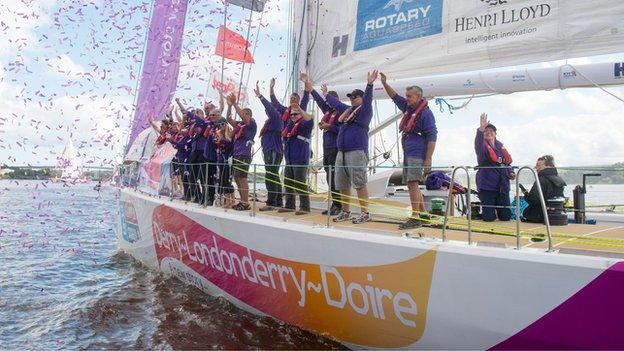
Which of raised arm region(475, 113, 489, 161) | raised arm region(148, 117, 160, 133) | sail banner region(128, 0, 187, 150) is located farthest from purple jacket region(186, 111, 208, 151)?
raised arm region(475, 113, 489, 161)

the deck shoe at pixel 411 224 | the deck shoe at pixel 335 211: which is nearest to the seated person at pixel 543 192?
the deck shoe at pixel 411 224

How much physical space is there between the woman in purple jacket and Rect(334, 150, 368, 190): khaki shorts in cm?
112

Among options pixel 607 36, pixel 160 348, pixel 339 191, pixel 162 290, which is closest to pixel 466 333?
pixel 339 191

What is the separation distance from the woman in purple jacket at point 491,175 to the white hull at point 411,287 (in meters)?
1.62

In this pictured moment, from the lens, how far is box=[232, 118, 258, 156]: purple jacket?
6.41 meters

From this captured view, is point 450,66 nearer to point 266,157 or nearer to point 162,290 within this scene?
point 266,157

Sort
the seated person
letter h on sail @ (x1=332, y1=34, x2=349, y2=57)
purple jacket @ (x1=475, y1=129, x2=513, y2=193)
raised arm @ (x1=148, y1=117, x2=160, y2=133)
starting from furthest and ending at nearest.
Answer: raised arm @ (x1=148, y1=117, x2=160, y2=133) → letter h on sail @ (x1=332, y1=34, x2=349, y2=57) → purple jacket @ (x1=475, y1=129, x2=513, y2=193) → the seated person

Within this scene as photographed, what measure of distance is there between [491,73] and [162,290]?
15.9 feet

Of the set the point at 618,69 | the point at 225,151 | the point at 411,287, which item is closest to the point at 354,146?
the point at 411,287

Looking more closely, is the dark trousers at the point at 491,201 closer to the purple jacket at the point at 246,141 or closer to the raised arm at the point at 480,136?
the raised arm at the point at 480,136

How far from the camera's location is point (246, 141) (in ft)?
21.0

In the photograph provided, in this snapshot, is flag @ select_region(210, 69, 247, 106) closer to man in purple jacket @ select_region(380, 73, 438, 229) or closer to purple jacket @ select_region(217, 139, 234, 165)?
purple jacket @ select_region(217, 139, 234, 165)

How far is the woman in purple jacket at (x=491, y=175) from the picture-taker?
4750 mm

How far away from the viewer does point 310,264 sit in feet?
13.2
